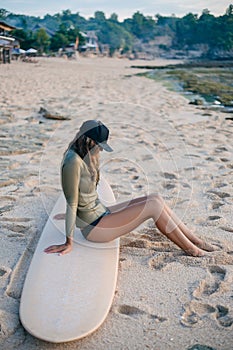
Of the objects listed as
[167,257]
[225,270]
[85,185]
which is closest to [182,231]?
[167,257]

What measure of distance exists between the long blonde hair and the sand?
2.53 ft

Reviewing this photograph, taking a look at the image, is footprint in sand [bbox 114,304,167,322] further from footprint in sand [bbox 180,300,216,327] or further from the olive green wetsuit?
the olive green wetsuit

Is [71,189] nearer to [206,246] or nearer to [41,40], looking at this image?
[206,246]

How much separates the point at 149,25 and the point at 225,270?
12086 centimetres

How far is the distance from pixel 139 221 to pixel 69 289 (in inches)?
33.3

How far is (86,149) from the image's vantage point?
2.91 m

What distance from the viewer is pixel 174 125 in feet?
27.8

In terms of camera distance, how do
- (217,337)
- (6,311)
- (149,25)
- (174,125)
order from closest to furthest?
(217,337) → (6,311) → (174,125) → (149,25)

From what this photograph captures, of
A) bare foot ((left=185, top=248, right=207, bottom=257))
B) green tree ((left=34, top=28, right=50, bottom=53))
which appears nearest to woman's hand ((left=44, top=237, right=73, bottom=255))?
bare foot ((left=185, top=248, right=207, bottom=257))

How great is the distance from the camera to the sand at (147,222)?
2416mm

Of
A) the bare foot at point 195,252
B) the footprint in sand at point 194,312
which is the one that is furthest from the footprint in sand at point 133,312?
the bare foot at point 195,252

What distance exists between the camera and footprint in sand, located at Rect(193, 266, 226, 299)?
9.18 ft

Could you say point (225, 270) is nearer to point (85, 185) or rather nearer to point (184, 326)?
point (184, 326)

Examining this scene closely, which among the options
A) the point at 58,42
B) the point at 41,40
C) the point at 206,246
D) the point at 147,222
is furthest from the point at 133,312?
the point at 58,42
